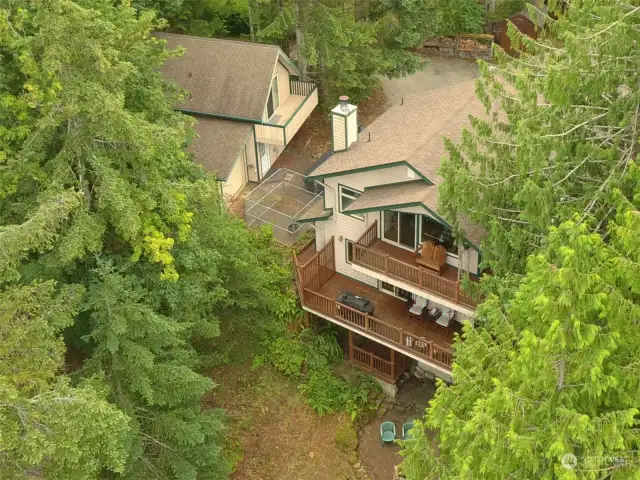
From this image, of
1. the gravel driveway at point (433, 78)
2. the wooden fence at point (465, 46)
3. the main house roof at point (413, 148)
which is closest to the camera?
the main house roof at point (413, 148)

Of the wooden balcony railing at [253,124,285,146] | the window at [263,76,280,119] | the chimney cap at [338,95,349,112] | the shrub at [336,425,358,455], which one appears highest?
the chimney cap at [338,95,349,112]

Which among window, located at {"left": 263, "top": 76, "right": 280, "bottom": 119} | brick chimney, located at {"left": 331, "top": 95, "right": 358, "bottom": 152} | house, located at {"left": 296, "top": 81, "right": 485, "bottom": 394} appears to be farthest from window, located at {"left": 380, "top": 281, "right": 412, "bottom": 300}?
window, located at {"left": 263, "top": 76, "right": 280, "bottom": 119}

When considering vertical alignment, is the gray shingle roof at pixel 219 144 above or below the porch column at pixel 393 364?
above

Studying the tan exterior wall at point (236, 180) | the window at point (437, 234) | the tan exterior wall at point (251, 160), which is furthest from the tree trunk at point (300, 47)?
the window at point (437, 234)

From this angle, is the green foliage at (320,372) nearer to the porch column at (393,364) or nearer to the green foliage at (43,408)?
the porch column at (393,364)

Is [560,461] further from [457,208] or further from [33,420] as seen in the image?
[33,420]

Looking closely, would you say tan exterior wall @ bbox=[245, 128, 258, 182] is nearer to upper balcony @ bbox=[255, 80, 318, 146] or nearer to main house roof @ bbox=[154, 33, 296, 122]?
upper balcony @ bbox=[255, 80, 318, 146]

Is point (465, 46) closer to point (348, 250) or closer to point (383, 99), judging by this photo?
point (383, 99)
